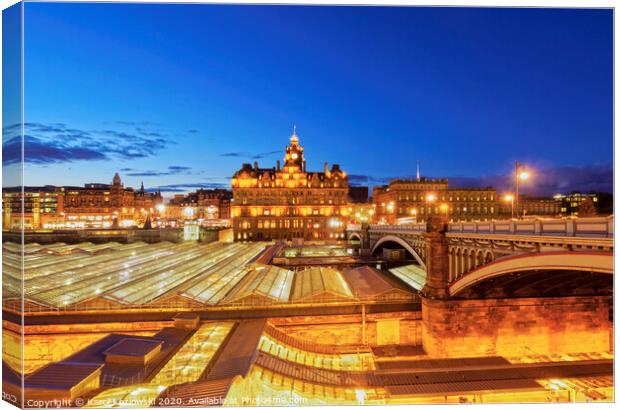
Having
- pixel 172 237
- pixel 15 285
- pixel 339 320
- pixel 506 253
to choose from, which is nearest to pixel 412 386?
pixel 339 320

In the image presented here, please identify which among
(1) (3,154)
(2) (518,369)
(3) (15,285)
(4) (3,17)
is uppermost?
(4) (3,17)

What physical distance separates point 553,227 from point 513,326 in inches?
439

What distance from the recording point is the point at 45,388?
28.9 feet

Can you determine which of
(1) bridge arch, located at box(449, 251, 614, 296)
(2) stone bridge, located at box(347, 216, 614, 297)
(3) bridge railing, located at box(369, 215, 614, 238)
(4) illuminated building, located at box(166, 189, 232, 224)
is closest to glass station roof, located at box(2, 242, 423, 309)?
(2) stone bridge, located at box(347, 216, 614, 297)

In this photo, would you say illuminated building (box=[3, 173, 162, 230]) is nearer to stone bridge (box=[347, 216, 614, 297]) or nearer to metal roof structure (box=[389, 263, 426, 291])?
metal roof structure (box=[389, 263, 426, 291])

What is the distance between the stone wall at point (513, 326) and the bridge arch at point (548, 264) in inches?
143

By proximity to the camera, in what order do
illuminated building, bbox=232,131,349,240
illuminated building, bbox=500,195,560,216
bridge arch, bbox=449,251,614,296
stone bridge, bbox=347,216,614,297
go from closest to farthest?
bridge arch, bbox=449,251,614,296 < stone bridge, bbox=347,216,614,297 < illuminated building, bbox=232,131,349,240 < illuminated building, bbox=500,195,560,216

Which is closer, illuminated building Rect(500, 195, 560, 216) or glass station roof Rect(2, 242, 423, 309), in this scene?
glass station roof Rect(2, 242, 423, 309)

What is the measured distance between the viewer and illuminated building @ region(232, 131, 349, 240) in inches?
2938

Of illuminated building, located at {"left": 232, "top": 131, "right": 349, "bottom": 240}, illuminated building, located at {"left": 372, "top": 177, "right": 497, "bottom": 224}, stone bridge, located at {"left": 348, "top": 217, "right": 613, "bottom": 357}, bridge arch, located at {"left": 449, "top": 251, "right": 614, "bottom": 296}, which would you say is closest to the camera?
bridge arch, located at {"left": 449, "top": 251, "right": 614, "bottom": 296}

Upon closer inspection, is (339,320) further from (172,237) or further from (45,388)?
(172,237)

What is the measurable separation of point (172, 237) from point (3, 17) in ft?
175

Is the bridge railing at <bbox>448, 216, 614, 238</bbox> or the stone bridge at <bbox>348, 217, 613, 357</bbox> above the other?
the bridge railing at <bbox>448, 216, 614, 238</bbox>

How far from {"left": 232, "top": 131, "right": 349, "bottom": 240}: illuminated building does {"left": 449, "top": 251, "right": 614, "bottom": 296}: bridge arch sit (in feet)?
Result: 194
